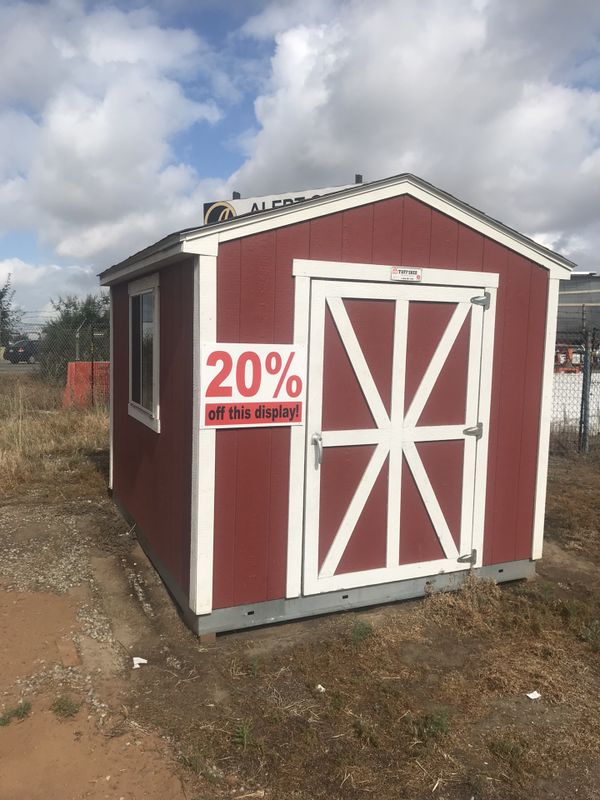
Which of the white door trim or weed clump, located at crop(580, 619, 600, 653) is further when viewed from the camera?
A: the white door trim

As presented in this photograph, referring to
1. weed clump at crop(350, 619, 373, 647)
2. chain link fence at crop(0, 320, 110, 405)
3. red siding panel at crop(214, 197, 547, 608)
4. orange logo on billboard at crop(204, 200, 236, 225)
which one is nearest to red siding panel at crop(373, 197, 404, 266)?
red siding panel at crop(214, 197, 547, 608)

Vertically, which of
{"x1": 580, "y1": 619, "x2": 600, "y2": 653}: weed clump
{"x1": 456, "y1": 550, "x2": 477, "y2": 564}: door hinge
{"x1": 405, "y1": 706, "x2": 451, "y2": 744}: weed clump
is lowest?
{"x1": 405, "y1": 706, "x2": 451, "y2": 744}: weed clump

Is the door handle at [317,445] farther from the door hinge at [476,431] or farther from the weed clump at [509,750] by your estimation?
the weed clump at [509,750]

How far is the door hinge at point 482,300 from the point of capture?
186 inches

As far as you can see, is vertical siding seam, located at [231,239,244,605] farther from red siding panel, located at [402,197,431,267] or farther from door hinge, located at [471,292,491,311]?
door hinge, located at [471,292,491,311]

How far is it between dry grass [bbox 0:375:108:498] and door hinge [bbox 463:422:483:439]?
454cm

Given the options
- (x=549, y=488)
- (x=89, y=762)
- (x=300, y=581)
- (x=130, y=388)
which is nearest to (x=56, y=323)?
(x=130, y=388)

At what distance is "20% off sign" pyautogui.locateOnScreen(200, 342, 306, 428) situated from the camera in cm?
396

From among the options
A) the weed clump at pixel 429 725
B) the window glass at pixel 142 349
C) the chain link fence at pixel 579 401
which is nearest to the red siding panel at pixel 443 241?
the window glass at pixel 142 349

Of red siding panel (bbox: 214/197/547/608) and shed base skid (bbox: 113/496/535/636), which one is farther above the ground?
red siding panel (bbox: 214/197/547/608)

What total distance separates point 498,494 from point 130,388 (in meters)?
3.44

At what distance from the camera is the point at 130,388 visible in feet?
20.3

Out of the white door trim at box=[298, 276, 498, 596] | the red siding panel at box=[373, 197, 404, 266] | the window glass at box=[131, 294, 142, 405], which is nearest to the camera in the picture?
the white door trim at box=[298, 276, 498, 596]

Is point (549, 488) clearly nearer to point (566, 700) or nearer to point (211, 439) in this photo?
point (566, 700)
